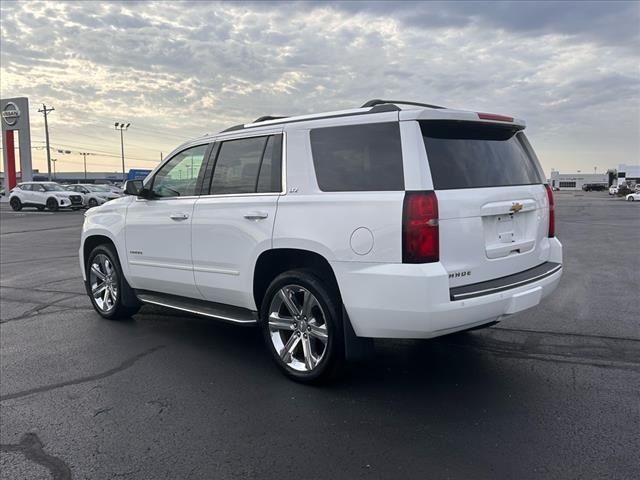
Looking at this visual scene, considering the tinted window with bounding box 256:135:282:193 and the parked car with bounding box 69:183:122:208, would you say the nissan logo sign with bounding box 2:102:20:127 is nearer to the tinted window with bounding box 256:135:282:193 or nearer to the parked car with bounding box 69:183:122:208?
the parked car with bounding box 69:183:122:208

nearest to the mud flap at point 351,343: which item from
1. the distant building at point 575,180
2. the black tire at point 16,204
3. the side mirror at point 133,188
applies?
the side mirror at point 133,188

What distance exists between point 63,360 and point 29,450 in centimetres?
171

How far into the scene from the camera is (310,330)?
407 cm

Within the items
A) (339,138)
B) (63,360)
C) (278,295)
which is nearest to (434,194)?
(339,138)

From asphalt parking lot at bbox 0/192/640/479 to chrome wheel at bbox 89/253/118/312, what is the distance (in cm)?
25

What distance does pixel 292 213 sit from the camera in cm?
400

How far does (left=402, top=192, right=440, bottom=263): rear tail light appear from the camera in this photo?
3.38 metres

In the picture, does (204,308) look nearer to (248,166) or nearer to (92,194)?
(248,166)

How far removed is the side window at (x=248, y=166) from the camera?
4305 mm

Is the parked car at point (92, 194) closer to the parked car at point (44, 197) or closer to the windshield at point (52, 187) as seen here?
the parked car at point (44, 197)

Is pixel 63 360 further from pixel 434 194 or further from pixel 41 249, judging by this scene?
pixel 41 249

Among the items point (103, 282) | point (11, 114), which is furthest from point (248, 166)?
point (11, 114)

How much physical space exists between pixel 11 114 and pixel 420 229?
4664 centimetres

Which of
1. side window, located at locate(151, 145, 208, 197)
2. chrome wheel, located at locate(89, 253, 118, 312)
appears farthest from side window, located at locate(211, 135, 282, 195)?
chrome wheel, located at locate(89, 253, 118, 312)
